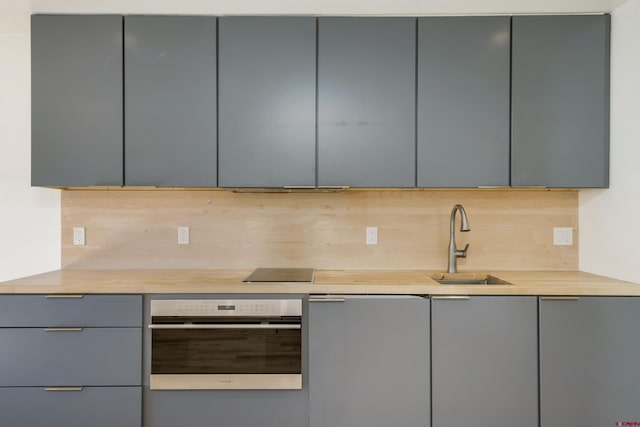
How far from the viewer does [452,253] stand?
2227mm

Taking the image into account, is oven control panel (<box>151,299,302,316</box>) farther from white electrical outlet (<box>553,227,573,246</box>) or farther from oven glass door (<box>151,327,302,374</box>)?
white electrical outlet (<box>553,227,573,246</box>)

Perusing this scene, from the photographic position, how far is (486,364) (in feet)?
5.88

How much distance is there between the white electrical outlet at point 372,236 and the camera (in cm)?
236

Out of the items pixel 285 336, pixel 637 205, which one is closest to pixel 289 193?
pixel 285 336

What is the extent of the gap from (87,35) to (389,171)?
1823 millimetres

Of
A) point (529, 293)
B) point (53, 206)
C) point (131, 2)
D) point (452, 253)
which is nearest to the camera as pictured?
point (529, 293)

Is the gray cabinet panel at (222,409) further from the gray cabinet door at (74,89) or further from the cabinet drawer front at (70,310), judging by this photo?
the gray cabinet door at (74,89)

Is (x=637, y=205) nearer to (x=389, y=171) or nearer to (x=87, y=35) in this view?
(x=389, y=171)

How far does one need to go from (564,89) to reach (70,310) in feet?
9.23

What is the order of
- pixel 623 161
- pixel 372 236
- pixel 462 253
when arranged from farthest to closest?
pixel 372 236, pixel 462 253, pixel 623 161

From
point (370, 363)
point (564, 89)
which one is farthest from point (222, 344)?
point (564, 89)

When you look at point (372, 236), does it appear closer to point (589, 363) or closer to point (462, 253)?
point (462, 253)

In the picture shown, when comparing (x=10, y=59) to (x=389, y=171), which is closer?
(x=389, y=171)

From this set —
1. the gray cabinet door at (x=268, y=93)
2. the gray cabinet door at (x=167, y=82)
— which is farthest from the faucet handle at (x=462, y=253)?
the gray cabinet door at (x=167, y=82)
